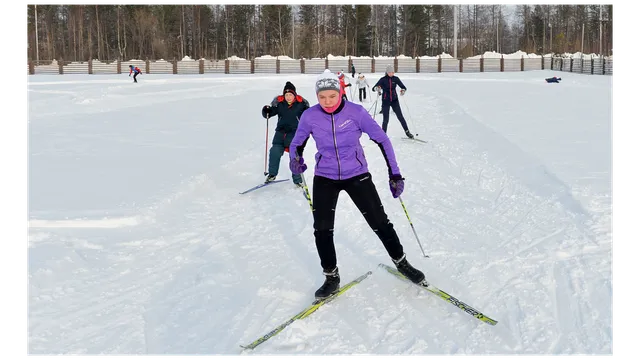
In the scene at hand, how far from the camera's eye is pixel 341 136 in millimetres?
3959

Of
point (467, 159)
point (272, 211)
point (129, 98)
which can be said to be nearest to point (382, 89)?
point (467, 159)

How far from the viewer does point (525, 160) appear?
29.0ft

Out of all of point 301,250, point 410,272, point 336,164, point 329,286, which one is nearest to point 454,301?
point 410,272

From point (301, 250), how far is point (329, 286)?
4.16 feet

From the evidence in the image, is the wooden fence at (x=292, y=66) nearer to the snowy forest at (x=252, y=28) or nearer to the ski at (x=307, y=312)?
the snowy forest at (x=252, y=28)

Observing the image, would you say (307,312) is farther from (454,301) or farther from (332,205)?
(454,301)

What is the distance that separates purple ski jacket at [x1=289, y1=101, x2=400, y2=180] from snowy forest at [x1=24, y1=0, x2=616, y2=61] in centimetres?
5217

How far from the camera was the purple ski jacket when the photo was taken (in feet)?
13.0

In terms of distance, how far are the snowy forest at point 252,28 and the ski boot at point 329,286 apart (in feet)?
172

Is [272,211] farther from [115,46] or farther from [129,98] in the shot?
[115,46]
